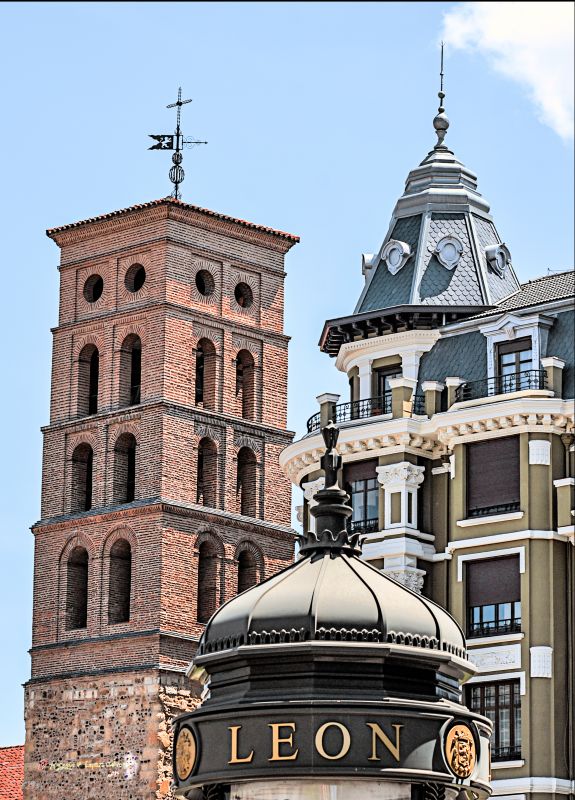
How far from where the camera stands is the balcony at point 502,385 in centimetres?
5528

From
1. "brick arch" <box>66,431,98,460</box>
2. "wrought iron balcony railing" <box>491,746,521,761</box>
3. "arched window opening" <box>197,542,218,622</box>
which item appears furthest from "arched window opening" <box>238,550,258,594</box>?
"wrought iron balcony railing" <box>491,746,521,761</box>

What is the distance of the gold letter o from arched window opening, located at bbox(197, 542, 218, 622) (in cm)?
5821

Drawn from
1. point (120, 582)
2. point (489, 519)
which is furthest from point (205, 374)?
point (489, 519)

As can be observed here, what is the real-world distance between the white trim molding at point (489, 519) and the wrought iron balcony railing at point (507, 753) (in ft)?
18.4

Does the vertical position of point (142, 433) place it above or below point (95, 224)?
below

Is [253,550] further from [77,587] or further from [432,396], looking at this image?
[432,396]

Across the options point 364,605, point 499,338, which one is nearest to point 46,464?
point 499,338

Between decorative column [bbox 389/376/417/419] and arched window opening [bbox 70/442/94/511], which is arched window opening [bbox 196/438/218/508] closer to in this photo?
arched window opening [bbox 70/442/94/511]

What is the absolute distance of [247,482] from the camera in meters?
77.8

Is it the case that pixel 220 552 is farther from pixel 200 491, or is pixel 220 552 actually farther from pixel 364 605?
pixel 364 605

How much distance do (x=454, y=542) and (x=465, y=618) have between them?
2109 millimetres

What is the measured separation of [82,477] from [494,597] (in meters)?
25.5

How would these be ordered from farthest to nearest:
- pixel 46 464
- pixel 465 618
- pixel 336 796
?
pixel 46 464 < pixel 465 618 < pixel 336 796

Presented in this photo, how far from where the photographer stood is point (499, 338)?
187 ft
